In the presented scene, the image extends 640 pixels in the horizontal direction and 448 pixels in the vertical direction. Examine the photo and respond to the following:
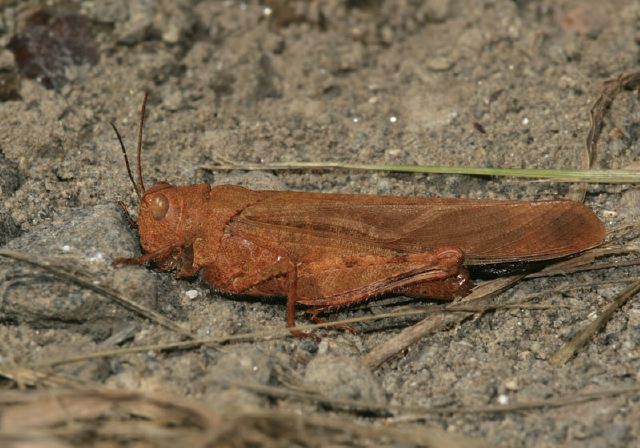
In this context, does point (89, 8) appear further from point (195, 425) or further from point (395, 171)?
point (195, 425)

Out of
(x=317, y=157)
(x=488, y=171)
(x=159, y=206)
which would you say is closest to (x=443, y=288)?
(x=488, y=171)

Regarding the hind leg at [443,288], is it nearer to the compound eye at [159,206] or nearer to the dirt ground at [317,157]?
the dirt ground at [317,157]

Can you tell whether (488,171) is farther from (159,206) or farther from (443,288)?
(159,206)

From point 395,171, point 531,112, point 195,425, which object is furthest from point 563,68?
point 195,425

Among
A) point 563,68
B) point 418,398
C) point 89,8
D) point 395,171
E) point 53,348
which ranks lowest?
point 418,398

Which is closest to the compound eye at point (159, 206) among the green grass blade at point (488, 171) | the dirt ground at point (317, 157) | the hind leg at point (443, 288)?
the dirt ground at point (317, 157)

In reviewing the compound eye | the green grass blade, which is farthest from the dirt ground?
the compound eye

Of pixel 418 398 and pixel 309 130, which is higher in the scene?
pixel 309 130
